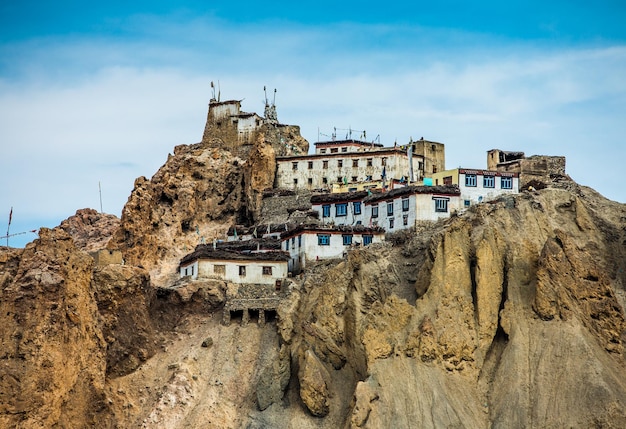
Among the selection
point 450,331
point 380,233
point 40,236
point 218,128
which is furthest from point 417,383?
point 218,128

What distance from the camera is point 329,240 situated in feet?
360

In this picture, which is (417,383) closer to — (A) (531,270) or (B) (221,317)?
(A) (531,270)

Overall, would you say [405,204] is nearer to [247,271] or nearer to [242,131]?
[247,271]

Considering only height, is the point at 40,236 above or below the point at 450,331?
above

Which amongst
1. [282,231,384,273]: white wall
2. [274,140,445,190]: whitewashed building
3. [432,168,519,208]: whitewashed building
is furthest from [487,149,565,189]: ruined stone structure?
[282,231,384,273]: white wall

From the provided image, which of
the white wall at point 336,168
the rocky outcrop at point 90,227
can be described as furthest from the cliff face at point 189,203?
the rocky outcrop at point 90,227

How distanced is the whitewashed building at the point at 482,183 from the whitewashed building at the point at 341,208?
747cm

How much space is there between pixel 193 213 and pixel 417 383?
34527 mm

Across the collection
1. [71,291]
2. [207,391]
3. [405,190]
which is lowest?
[207,391]

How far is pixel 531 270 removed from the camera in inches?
3856

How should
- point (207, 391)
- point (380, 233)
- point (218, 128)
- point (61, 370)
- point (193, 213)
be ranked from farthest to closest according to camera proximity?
1. point (218, 128)
2. point (193, 213)
3. point (380, 233)
4. point (207, 391)
5. point (61, 370)

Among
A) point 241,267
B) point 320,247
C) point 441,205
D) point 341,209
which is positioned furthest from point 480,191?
point 241,267

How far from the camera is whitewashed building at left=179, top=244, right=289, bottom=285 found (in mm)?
109875

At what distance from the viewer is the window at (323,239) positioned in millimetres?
109562
